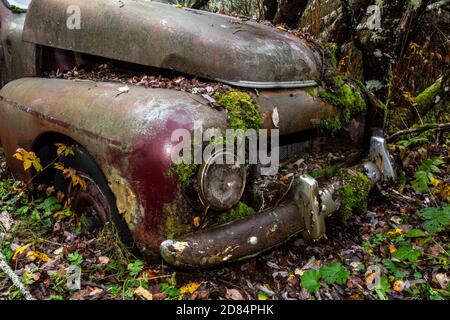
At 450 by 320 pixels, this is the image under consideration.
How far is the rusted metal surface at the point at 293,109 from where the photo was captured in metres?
2.27

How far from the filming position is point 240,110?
210 cm

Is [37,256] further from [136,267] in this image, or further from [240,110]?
[240,110]

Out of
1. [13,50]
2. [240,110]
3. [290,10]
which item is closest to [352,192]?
[240,110]

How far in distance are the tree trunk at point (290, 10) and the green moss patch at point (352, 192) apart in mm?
3221

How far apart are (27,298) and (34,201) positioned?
103cm

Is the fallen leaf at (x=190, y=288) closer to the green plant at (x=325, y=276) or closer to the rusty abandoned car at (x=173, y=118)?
the rusty abandoned car at (x=173, y=118)

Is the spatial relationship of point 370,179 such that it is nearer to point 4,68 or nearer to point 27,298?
point 27,298

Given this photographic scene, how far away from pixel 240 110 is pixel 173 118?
382mm

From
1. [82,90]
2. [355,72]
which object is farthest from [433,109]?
[82,90]

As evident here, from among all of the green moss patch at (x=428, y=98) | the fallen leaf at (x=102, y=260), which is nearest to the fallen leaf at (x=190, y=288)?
the fallen leaf at (x=102, y=260)

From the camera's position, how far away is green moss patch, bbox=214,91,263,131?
6.73 ft

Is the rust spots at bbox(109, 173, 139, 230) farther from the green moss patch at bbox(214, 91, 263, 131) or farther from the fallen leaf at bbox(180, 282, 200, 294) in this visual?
the green moss patch at bbox(214, 91, 263, 131)

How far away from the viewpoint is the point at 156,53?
239 cm

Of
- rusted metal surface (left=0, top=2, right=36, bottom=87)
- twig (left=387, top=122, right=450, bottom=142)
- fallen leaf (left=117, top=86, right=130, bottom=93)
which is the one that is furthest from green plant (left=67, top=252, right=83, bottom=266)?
twig (left=387, top=122, right=450, bottom=142)
